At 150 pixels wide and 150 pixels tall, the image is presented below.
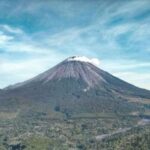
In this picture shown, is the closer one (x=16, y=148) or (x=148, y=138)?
(x=148, y=138)

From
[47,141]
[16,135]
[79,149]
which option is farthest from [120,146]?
[16,135]

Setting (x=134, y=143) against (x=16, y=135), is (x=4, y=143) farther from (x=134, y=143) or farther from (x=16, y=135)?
(x=134, y=143)

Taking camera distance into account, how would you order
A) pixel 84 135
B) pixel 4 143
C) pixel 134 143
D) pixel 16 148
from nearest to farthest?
pixel 134 143
pixel 16 148
pixel 4 143
pixel 84 135

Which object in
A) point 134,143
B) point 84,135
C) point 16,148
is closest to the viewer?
point 134,143

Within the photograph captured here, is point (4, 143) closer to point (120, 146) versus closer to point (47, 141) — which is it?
point (47, 141)

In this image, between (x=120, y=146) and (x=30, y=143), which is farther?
(x=30, y=143)

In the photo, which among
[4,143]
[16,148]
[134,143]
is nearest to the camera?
[134,143]

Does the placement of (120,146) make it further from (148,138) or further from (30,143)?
(30,143)

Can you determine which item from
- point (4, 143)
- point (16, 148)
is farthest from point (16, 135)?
point (16, 148)
